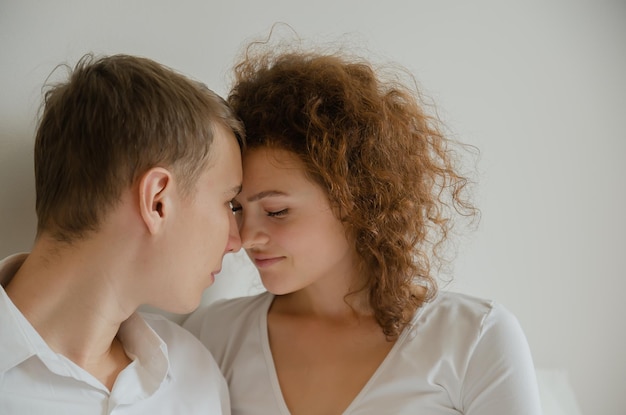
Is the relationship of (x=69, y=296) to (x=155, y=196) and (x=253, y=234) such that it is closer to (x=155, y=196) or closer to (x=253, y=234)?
(x=155, y=196)

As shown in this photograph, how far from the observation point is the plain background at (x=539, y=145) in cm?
210

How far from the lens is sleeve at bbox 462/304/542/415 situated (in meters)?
1.47

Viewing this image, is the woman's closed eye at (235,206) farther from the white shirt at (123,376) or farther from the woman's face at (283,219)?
the white shirt at (123,376)

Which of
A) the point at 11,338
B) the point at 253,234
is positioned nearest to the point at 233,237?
the point at 253,234

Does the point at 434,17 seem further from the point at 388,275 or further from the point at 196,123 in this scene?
the point at 196,123

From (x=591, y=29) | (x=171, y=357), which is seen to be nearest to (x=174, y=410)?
(x=171, y=357)

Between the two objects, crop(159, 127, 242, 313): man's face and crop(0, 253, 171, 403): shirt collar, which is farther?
crop(159, 127, 242, 313): man's face

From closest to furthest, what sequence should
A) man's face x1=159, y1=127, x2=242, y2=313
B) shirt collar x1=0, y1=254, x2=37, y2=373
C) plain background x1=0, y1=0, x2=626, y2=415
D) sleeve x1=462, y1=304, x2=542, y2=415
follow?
shirt collar x1=0, y1=254, x2=37, y2=373
man's face x1=159, y1=127, x2=242, y2=313
sleeve x1=462, y1=304, x2=542, y2=415
plain background x1=0, y1=0, x2=626, y2=415

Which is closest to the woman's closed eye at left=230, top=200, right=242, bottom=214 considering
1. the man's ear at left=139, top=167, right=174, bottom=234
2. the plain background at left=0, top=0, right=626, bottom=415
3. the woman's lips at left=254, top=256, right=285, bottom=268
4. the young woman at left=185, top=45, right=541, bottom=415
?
the young woman at left=185, top=45, right=541, bottom=415

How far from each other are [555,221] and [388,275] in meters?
0.81

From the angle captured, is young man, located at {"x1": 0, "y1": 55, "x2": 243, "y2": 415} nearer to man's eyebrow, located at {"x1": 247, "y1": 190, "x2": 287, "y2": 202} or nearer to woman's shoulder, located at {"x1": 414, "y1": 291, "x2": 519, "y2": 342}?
man's eyebrow, located at {"x1": 247, "y1": 190, "x2": 287, "y2": 202}

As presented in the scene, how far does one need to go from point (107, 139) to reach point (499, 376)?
922 millimetres

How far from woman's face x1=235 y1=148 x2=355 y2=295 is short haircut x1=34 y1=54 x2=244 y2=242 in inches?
7.3

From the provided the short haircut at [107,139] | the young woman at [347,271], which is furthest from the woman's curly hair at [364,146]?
the short haircut at [107,139]
